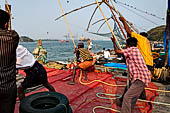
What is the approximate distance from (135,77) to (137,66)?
217 millimetres

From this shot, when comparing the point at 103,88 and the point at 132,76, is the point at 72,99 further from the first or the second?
the point at 132,76

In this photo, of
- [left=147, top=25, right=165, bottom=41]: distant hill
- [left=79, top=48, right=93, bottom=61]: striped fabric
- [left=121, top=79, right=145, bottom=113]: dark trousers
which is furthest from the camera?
[left=147, top=25, right=165, bottom=41]: distant hill

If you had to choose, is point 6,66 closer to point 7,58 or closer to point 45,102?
point 7,58

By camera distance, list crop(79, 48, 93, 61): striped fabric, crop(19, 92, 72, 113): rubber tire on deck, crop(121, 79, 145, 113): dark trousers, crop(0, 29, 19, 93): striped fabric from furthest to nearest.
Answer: crop(79, 48, 93, 61): striped fabric < crop(121, 79, 145, 113): dark trousers < crop(19, 92, 72, 113): rubber tire on deck < crop(0, 29, 19, 93): striped fabric

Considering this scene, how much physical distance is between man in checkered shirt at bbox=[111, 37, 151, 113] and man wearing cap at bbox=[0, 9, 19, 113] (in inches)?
75.3

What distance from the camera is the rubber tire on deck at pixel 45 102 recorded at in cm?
199

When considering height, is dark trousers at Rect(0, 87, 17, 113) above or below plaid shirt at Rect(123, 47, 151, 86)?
below

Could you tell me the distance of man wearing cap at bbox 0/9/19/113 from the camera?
1.67m

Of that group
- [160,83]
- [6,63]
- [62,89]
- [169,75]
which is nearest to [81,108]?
[62,89]

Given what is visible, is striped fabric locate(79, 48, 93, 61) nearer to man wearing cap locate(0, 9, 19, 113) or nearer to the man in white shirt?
the man in white shirt

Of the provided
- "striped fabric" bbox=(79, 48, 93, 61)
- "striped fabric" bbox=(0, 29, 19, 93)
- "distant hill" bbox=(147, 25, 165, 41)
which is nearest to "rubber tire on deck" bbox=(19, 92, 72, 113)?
"striped fabric" bbox=(0, 29, 19, 93)

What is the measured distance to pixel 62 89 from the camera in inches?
178

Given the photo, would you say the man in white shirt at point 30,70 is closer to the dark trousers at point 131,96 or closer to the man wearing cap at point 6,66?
the man wearing cap at point 6,66

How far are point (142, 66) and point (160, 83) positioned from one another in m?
3.25
